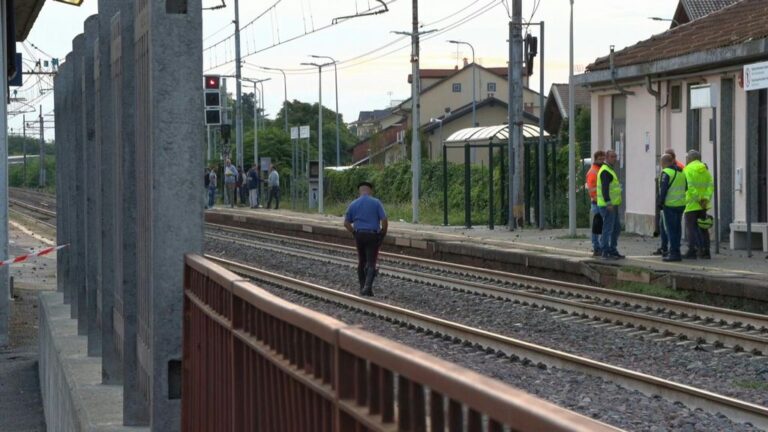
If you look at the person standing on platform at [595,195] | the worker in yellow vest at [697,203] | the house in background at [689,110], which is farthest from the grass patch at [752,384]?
the person standing on platform at [595,195]

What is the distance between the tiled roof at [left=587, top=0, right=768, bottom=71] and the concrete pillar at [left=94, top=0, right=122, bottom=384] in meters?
15.3

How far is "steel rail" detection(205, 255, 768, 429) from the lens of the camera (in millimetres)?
9688

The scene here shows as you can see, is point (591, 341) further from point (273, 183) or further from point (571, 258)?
point (273, 183)

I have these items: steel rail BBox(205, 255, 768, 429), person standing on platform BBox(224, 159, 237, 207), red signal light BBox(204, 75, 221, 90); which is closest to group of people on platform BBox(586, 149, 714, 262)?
steel rail BBox(205, 255, 768, 429)

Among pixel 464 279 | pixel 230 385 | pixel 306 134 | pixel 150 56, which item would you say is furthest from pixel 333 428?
pixel 306 134

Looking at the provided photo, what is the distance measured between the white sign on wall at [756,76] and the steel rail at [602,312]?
15.3ft

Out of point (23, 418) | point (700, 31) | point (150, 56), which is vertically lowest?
point (23, 418)

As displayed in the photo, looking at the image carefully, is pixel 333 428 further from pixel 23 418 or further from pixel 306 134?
pixel 306 134

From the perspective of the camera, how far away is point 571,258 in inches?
931

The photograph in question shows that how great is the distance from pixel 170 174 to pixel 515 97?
27091 mm

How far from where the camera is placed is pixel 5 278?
16.2 metres

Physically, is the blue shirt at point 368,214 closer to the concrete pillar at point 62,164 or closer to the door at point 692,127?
the concrete pillar at point 62,164

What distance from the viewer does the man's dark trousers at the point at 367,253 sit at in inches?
787

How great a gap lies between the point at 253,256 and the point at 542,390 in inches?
799
